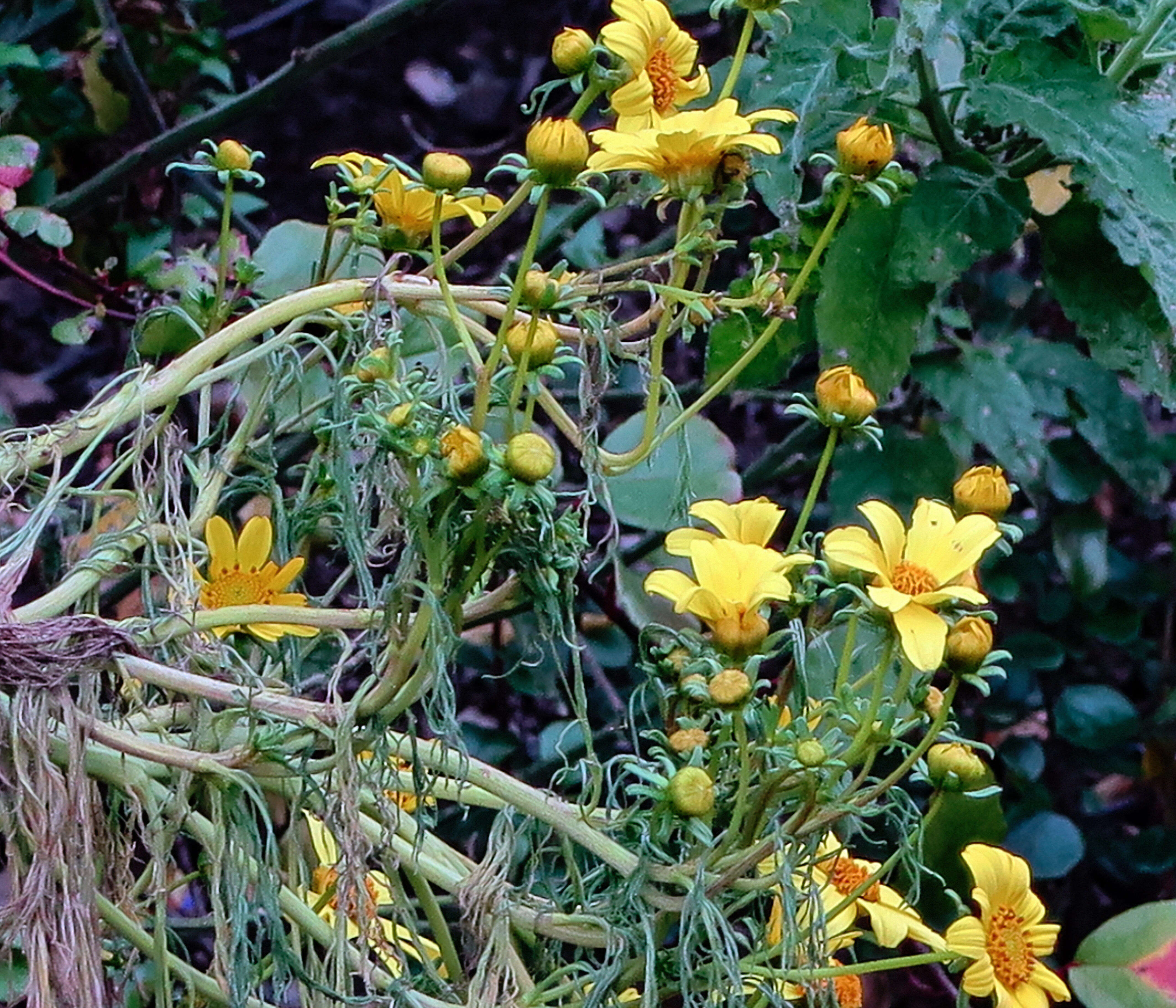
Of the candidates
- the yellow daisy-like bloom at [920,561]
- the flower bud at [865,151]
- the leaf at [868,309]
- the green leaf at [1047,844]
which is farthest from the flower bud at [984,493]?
the green leaf at [1047,844]

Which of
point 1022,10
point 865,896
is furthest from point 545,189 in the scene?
point 1022,10

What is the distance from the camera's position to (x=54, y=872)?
44 centimetres

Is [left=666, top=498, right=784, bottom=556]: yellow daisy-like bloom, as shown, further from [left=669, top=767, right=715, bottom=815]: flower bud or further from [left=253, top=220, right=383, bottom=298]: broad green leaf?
[left=253, top=220, right=383, bottom=298]: broad green leaf

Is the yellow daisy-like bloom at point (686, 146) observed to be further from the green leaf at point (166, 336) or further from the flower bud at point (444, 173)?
the green leaf at point (166, 336)

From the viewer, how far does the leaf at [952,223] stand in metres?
0.70

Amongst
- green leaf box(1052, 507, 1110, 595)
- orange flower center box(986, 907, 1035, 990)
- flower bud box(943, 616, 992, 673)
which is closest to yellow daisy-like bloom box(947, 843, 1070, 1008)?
orange flower center box(986, 907, 1035, 990)

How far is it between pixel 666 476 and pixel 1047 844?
51cm

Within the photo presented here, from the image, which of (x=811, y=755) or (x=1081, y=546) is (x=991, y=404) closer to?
(x=1081, y=546)

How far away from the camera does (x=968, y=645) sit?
435 mm

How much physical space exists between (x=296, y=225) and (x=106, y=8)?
1.07ft

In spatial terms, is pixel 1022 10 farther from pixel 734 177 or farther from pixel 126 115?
pixel 126 115

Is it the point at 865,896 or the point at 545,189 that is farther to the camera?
the point at 865,896

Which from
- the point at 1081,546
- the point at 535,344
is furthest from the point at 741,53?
Answer: the point at 1081,546

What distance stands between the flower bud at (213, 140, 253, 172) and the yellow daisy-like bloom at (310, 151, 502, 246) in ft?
0.11
